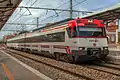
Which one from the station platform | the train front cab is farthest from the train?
the station platform

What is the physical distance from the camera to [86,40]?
51.9 ft

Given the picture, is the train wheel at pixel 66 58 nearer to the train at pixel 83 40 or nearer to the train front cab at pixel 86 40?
the train at pixel 83 40

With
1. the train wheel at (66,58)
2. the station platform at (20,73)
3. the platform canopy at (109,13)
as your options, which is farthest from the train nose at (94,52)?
the station platform at (20,73)

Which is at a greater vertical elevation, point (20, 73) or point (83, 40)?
point (83, 40)

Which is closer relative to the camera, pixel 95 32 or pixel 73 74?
pixel 73 74

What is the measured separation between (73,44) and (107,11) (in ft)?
13.9

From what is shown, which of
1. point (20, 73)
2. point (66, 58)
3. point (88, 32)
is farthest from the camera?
point (66, 58)

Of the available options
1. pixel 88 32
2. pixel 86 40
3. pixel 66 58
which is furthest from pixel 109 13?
pixel 66 58

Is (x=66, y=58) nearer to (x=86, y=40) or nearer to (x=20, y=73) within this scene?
(x=86, y=40)

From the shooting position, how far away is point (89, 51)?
15.8 meters

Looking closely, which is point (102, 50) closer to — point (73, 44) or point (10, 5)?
point (73, 44)

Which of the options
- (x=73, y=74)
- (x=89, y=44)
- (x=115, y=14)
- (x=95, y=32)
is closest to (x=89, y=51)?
(x=89, y=44)

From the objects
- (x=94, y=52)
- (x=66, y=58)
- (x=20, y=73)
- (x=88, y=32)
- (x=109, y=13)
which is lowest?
(x=20, y=73)

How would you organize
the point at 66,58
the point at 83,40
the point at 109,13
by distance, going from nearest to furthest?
1. the point at 83,40
2. the point at 66,58
3. the point at 109,13
